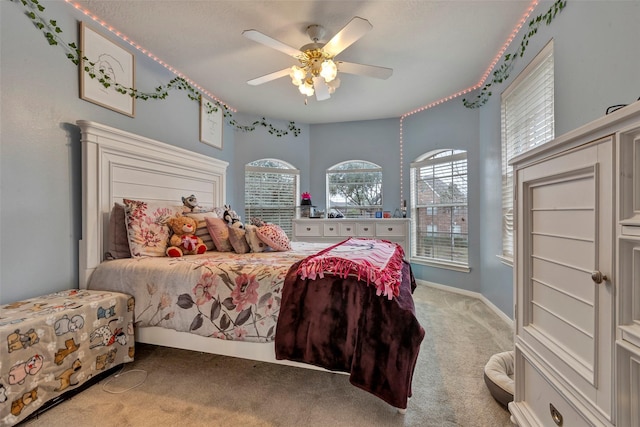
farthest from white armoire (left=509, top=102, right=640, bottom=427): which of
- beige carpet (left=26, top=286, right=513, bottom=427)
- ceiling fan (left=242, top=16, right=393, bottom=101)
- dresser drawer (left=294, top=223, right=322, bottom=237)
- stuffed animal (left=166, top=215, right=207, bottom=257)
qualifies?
dresser drawer (left=294, top=223, right=322, bottom=237)

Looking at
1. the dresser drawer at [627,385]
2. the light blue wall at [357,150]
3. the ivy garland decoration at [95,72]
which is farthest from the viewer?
the light blue wall at [357,150]

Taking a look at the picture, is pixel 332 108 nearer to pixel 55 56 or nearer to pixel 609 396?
pixel 55 56

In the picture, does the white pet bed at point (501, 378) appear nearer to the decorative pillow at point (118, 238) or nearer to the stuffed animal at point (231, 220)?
the stuffed animal at point (231, 220)

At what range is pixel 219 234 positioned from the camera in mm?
2572

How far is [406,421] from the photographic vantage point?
1401 mm

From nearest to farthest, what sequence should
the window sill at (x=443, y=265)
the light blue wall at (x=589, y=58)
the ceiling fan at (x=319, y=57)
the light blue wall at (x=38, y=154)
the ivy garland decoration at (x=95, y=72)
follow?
the light blue wall at (x=589, y=58)
the light blue wall at (x=38, y=154)
the ivy garland decoration at (x=95, y=72)
the ceiling fan at (x=319, y=57)
the window sill at (x=443, y=265)

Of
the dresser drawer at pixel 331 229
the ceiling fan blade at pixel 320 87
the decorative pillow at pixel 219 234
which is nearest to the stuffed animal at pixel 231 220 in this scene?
the decorative pillow at pixel 219 234

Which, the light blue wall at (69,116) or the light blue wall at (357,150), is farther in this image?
the light blue wall at (357,150)

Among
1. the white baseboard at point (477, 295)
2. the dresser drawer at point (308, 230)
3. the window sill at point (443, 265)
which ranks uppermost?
the dresser drawer at point (308, 230)

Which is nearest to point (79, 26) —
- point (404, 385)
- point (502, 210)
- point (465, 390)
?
point (404, 385)

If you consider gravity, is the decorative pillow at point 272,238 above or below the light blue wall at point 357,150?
below

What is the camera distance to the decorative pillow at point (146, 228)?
2.18m

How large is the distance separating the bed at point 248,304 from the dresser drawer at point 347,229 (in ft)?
6.59

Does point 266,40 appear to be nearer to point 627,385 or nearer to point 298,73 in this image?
point 298,73
